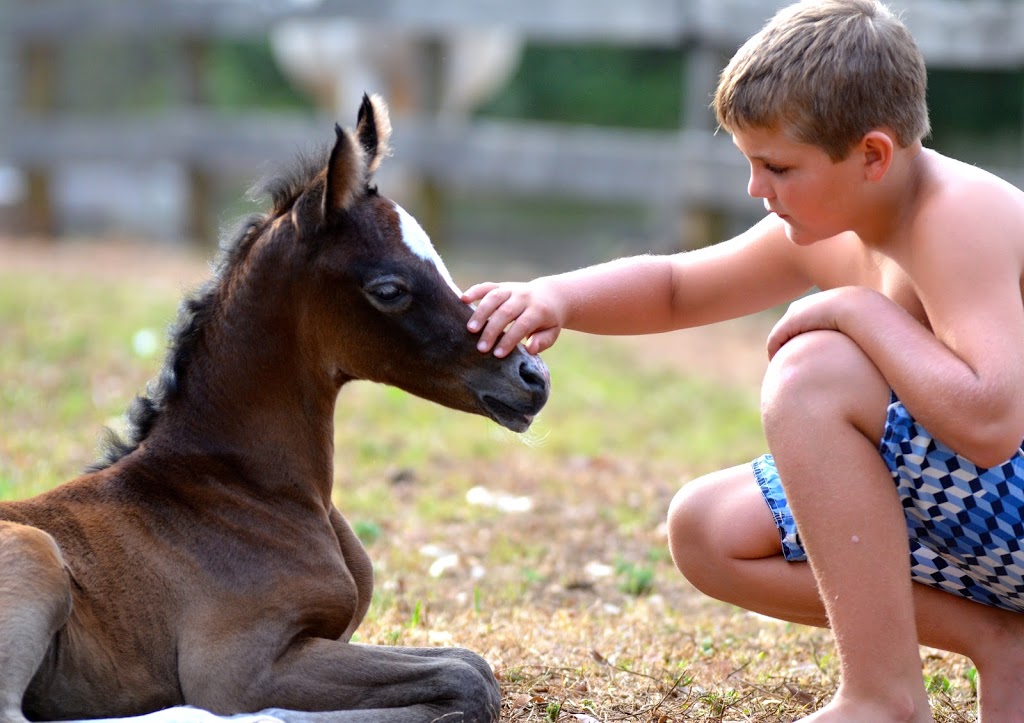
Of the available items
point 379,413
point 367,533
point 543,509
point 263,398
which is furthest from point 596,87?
point 263,398

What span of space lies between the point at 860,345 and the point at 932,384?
187mm

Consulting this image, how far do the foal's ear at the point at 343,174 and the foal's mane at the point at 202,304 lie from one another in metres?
0.17

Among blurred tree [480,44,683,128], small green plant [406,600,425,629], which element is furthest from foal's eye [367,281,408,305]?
blurred tree [480,44,683,128]

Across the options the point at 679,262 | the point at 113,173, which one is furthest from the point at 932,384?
the point at 113,173

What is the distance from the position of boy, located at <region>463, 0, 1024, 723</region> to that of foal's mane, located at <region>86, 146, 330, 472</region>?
547 millimetres

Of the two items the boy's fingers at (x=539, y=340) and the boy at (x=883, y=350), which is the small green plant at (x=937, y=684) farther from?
the boy's fingers at (x=539, y=340)

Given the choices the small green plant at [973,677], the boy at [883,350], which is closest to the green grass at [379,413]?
the small green plant at [973,677]

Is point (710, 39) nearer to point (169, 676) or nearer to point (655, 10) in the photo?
point (655, 10)

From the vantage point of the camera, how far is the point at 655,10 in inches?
366

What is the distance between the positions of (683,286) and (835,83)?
2.46 feet

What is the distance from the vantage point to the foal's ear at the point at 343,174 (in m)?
2.71

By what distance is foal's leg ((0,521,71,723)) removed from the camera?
253 cm

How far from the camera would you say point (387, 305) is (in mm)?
2787

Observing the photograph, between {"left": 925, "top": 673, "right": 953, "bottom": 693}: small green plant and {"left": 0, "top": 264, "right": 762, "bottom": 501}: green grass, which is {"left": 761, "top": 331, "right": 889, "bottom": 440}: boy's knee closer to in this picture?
{"left": 925, "top": 673, "right": 953, "bottom": 693}: small green plant
